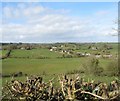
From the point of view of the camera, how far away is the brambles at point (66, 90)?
1028 cm

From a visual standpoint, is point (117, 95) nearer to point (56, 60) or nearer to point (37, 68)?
point (37, 68)

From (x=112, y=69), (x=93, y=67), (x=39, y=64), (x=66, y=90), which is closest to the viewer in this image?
(x=66, y=90)

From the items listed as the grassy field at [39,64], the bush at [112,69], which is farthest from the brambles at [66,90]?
the grassy field at [39,64]

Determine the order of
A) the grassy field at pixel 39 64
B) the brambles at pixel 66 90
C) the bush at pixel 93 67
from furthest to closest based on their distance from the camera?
the grassy field at pixel 39 64, the bush at pixel 93 67, the brambles at pixel 66 90

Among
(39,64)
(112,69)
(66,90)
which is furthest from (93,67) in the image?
(66,90)

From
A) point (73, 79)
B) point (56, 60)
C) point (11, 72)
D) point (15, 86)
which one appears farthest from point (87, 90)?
point (56, 60)

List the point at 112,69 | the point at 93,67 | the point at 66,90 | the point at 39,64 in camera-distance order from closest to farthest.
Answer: the point at 66,90, the point at 112,69, the point at 93,67, the point at 39,64

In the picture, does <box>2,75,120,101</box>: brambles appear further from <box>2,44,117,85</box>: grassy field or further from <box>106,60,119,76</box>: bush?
<box>2,44,117,85</box>: grassy field

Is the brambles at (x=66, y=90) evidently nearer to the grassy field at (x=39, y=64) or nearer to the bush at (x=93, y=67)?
the bush at (x=93, y=67)

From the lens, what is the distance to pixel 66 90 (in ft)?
35.4

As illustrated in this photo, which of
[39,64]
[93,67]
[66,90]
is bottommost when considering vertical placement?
[39,64]

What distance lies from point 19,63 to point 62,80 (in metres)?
46.3

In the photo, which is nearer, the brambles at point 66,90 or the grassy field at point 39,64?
the brambles at point 66,90

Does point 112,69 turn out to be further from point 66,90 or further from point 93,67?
point 66,90
